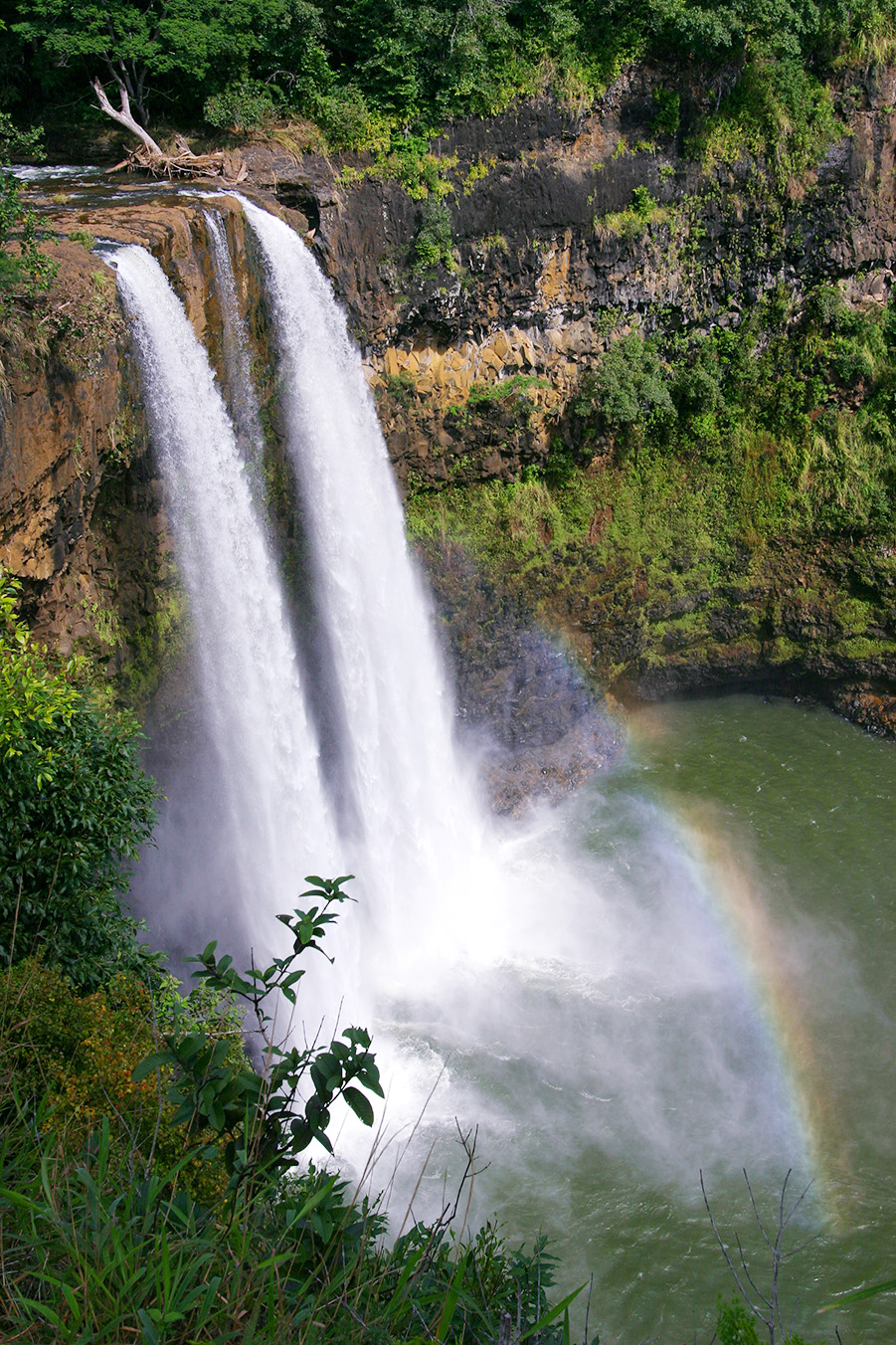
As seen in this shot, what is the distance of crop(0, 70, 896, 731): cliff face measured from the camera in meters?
15.2

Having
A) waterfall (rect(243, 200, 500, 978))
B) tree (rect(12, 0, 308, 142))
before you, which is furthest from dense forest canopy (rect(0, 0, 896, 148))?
waterfall (rect(243, 200, 500, 978))

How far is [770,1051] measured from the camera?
40.4 feet

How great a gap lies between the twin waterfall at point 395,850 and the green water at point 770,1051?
→ 17 cm

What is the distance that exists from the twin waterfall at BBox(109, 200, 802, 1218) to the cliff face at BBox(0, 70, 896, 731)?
0.93 m

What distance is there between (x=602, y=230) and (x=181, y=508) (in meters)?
10.1

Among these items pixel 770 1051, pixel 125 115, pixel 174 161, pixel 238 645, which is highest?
pixel 125 115

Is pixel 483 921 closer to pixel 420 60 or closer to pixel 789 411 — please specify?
pixel 789 411

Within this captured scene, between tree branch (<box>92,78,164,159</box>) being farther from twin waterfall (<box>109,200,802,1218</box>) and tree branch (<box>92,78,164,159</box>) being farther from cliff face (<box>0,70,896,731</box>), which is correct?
twin waterfall (<box>109,200,802,1218</box>)

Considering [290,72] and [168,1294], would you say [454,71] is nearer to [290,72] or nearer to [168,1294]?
[290,72]

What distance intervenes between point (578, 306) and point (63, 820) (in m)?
13.9

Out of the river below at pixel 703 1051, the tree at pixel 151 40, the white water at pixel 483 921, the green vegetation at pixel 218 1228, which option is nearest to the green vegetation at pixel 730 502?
the river below at pixel 703 1051

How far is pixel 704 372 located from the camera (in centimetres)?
1816

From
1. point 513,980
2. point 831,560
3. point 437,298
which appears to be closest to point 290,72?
point 437,298

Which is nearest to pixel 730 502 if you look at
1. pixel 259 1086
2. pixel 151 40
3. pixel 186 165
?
pixel 186 165
